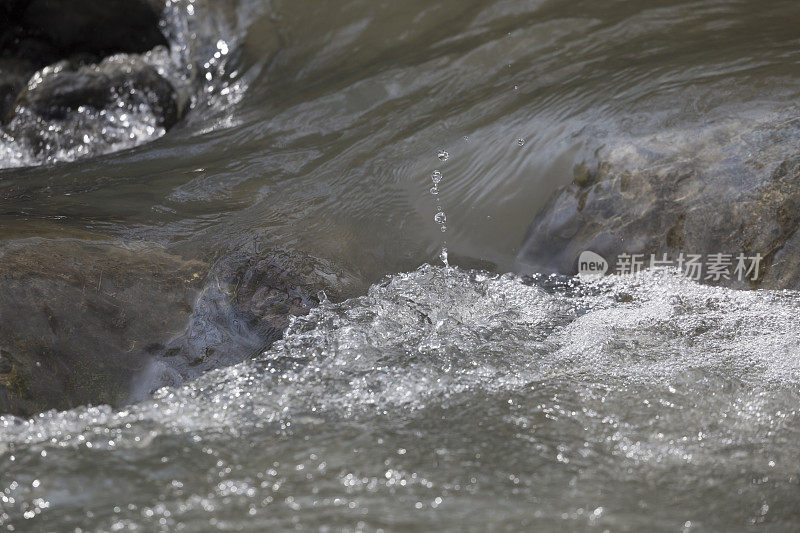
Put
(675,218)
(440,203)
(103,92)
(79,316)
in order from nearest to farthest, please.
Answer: (79,316) → (675,218) → (440,203) → (103,92)

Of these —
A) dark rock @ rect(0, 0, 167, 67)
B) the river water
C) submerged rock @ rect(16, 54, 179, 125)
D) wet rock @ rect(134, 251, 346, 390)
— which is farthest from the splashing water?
dark rock @ rect(0, 0, 167, 67)

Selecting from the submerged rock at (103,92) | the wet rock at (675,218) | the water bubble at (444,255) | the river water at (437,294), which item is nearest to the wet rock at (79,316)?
the river water at (437,294)

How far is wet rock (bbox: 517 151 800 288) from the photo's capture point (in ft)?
9.58

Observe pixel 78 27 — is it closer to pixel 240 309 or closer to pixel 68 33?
pixel 68 33

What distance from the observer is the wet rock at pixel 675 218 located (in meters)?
2.92

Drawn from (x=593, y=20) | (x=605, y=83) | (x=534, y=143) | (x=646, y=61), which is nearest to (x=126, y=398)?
(x=534, y=143)

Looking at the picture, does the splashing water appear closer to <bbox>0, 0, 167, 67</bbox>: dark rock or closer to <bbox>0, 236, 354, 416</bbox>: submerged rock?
<bbox>0, 236, 354, 416</bbox>: submerged rock

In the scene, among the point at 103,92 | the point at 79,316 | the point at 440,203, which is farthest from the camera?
the point at 103,92

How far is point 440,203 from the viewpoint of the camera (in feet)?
11.8

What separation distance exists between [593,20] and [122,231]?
3.20m

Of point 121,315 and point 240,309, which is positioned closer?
point 121,315

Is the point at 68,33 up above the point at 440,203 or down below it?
above

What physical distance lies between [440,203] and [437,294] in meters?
0.67

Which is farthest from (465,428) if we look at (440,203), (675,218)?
(440,203)
